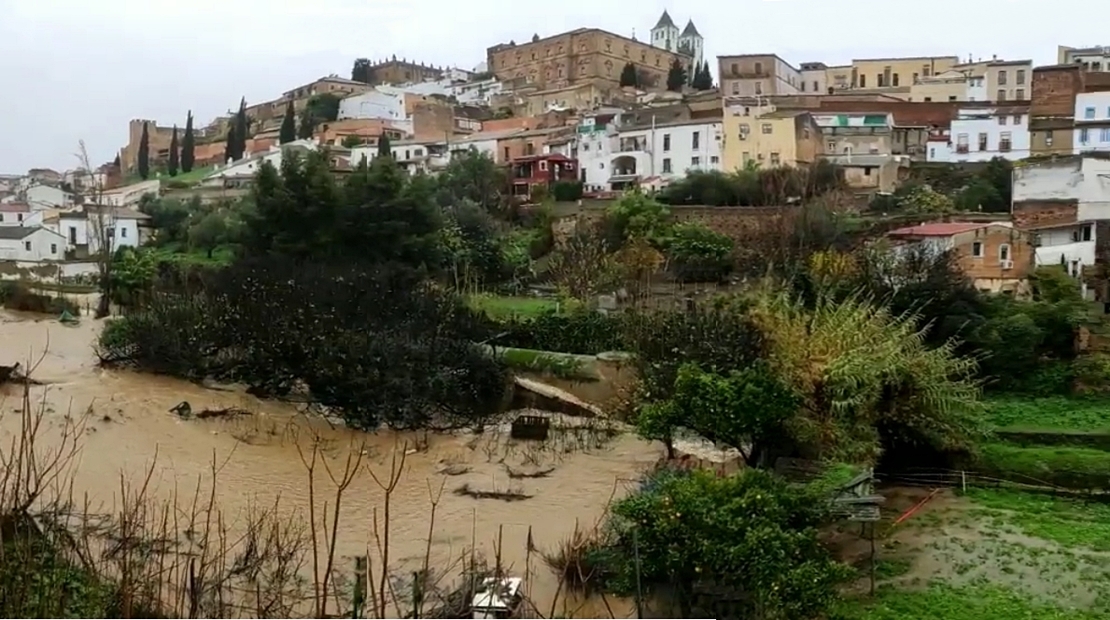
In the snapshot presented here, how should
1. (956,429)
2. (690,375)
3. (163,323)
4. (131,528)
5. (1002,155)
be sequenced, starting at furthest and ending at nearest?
1. (1002,155)
2. (163,323)
3. (956,429)
4. (690,375)
5. (131,528)

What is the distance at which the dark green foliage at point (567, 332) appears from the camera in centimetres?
1977

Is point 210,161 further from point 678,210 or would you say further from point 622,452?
point 622,452

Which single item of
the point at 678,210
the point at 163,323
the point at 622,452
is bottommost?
the point at 622,452

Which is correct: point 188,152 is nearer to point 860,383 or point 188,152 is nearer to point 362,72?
point 362,72

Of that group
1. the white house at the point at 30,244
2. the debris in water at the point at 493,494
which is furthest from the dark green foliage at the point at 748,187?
the white house at the point at 30,244

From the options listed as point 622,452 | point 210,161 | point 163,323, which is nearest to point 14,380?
point 163,323

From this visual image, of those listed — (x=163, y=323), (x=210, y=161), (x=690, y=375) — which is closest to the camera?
(x=690, y=375)

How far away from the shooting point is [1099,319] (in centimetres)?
1736

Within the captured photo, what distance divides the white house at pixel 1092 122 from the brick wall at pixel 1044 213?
35.0 ft

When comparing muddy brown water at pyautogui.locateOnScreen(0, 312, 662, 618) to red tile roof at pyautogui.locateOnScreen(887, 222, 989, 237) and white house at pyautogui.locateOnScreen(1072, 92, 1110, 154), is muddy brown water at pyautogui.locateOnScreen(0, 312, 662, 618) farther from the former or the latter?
white house at pyautogui.locateOnScreen(1072, 92, 1110, 154)

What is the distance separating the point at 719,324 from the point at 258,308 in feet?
26.4

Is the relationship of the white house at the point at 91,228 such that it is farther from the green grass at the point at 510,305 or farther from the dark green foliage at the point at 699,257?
the dark green foliage at the point at 699,257

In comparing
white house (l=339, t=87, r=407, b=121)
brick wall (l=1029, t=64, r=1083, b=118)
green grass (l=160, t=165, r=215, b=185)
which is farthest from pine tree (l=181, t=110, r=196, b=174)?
brick wall (l=1029, t=64, r=1083, b=118)

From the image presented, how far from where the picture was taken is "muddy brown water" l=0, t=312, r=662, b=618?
33.3 ft
